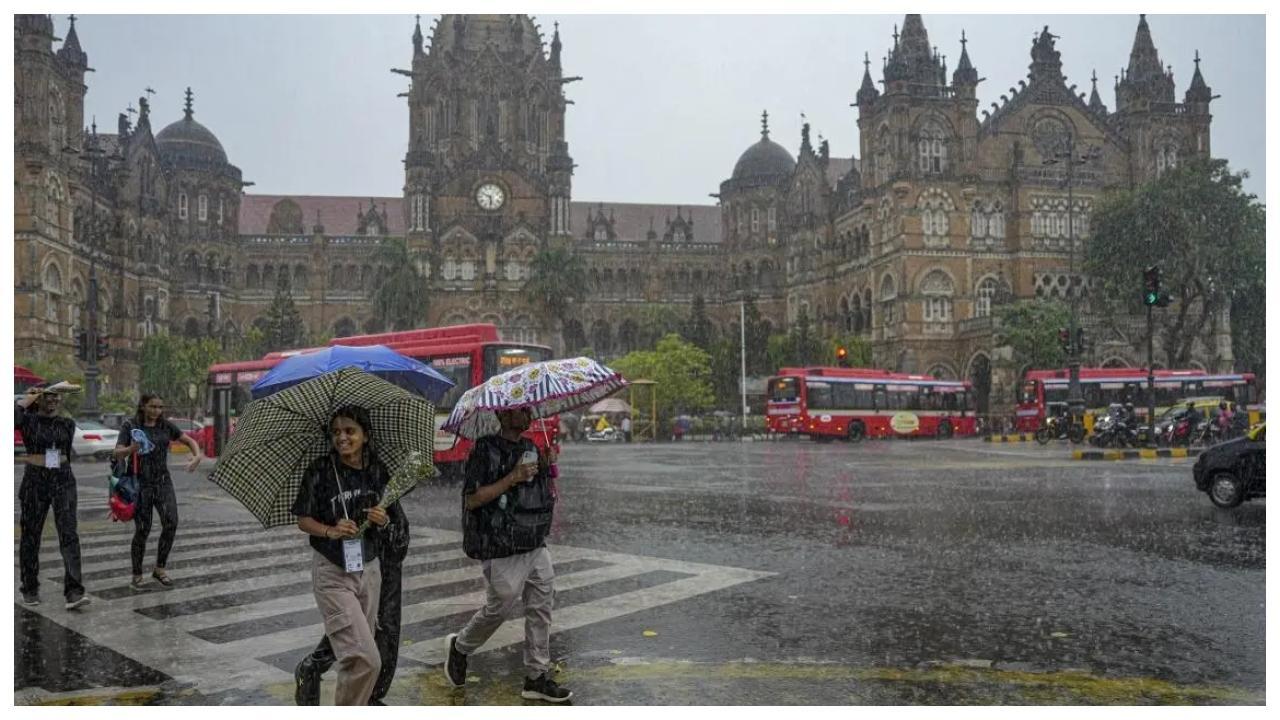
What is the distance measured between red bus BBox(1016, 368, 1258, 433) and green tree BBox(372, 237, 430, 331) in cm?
3659

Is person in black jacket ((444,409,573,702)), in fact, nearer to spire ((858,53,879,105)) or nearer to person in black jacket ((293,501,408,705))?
person in black jacket ((293,501,408,705))

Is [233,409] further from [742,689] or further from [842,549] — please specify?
[742,689]

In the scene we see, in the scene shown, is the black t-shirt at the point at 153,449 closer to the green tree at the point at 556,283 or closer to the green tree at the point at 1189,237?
the green tree at the point at 1189,237

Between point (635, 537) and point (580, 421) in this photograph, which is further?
point (580, 421)

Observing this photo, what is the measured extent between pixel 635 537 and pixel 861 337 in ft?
161

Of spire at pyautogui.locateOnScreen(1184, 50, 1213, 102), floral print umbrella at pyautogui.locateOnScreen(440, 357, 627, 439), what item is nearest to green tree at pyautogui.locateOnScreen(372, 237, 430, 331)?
spire at pyautogui.locateOnScreen(1184, 50, 1213, 102)

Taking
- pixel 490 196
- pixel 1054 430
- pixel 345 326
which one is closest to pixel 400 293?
pixel 345 326

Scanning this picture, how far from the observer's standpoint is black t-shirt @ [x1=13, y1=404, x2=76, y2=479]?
7.90 m

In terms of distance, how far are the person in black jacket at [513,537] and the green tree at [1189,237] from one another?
46594 millimetres

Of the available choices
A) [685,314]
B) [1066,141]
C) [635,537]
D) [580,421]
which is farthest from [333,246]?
[635,537]

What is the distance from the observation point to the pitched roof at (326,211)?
8044 centimetres

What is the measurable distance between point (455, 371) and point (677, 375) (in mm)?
33371

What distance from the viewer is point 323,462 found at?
482cm

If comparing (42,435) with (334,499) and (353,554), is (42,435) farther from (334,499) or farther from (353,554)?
(353,554)
